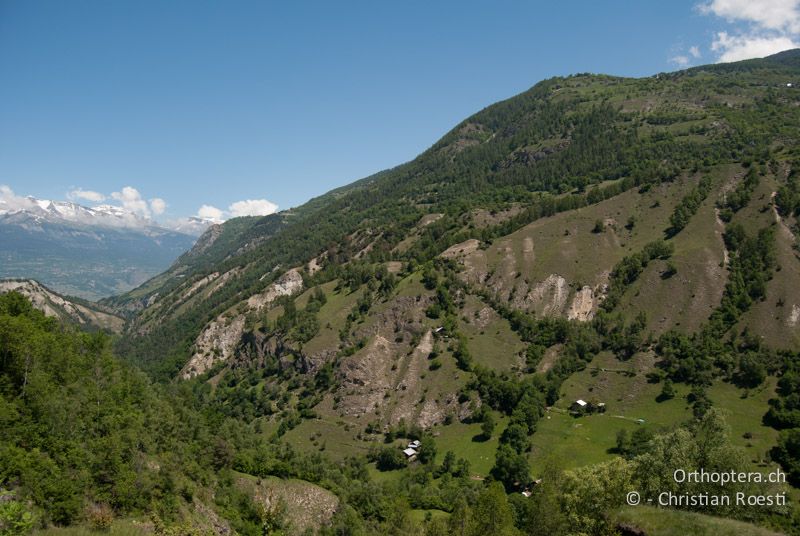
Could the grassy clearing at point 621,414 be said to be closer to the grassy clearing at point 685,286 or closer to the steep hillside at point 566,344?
the steep hillside at point 566,344

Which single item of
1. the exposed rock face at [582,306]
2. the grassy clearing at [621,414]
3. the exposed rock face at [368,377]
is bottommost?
the grassy clearing at [621,414]

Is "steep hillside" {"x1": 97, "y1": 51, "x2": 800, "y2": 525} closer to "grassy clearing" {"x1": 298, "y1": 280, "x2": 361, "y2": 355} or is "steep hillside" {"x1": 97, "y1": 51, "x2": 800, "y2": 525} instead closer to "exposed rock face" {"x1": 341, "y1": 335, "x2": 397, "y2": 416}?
"exposed rock face" {"x1": 341, "y1": 335, "x2": 397, "y2": 416}

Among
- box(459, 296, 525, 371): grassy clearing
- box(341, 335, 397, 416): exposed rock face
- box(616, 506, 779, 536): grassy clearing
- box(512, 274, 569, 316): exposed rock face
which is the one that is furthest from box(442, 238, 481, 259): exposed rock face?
box(616, 506, 779, 536): grassy clearing

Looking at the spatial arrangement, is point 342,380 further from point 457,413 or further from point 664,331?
point 664,331

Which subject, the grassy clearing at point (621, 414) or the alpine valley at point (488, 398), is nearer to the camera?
the alpine valley at point (488, 398)

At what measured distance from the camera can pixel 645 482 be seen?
4469 centimetres

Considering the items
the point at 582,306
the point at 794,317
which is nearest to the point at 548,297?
the point at 582,306

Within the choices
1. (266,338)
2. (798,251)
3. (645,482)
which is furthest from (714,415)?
(266,338)

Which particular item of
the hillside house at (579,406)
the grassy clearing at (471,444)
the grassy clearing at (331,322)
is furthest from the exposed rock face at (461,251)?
the hillside house at (579,406)

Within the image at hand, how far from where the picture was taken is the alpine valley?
147 feet

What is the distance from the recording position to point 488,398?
5315 inches

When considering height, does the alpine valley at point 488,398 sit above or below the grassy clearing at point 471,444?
above

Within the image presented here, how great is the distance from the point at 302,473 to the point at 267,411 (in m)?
74.6

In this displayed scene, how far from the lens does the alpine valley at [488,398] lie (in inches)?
1768
